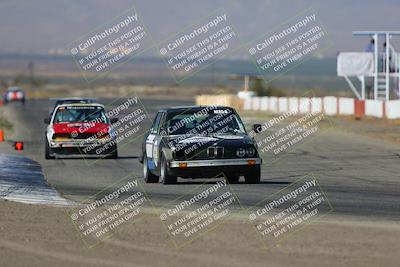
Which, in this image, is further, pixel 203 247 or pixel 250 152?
pixel 250 152

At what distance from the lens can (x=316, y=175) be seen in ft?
71.6

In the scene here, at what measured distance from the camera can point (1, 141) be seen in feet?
115

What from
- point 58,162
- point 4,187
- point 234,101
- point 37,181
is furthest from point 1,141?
point 234,101

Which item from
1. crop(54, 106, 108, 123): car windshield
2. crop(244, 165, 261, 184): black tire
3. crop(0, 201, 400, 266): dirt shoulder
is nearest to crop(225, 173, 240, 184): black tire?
crop(244, 165, 261, 184): black tire

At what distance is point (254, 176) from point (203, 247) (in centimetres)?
806

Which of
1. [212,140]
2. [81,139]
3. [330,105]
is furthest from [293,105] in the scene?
[212,140]

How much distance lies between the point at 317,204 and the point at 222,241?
413cm

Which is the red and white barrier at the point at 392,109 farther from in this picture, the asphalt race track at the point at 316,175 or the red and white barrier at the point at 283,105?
the red and white barrier at the point at 283,105

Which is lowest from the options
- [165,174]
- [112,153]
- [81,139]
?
[112,153]

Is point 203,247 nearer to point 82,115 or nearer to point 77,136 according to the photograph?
point 77,136

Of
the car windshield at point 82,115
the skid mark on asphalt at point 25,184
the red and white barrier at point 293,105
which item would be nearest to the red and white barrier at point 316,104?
the red and white barrier at point 293,105

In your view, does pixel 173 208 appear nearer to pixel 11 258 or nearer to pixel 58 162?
pixel 11 258

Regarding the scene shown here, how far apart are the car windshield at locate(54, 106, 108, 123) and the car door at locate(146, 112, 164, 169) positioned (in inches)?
327

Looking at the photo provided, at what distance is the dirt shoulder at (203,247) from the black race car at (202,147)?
5.92 metres
